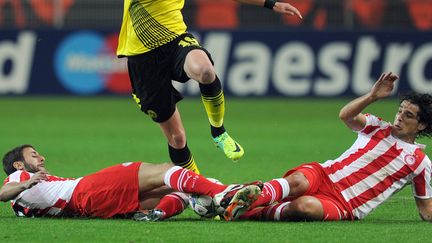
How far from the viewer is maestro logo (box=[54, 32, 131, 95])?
2178 cm

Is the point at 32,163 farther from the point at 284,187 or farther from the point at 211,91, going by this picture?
the point at 284,187

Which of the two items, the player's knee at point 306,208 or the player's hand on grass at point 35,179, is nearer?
the player's hand on grass at point 35,179

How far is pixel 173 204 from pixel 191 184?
0.88ft

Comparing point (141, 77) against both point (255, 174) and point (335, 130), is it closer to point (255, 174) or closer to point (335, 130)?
point (255, 174)

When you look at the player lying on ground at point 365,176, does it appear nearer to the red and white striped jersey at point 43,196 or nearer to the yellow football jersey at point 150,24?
the red and white striped jersey at point 43,196

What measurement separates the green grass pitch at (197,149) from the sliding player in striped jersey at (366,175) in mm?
167

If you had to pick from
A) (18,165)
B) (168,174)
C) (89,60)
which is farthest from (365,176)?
(89,60)

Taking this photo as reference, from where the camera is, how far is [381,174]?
7.91 m

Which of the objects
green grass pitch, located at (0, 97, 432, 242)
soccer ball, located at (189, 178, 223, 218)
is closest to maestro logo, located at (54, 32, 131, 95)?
green grass pitch, located at (0, 97, 432, 242)

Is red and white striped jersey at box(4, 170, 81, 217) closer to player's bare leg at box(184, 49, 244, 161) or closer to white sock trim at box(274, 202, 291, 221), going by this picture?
player's bare leg at box(184, 49, 244, 161)

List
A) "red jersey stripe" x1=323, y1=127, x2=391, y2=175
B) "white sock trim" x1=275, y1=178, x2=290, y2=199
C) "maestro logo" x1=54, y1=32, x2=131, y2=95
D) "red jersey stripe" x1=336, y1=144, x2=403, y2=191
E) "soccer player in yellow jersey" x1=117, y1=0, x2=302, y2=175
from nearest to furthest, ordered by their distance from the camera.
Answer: "white sock trim" x1=275, y1=178, x2=290, y2=199 < "red jersey stripe" x1=336, y1=144, x2=403, y2=191 < "red jersey stripe" x1=323, y1=127, x2=391, y2=175 < "soccer player in yellow jersey" x1=117, y1=0, x2=302, y2=175 < "maestro logo" x1=54, y1=32, x2=131, y2=95

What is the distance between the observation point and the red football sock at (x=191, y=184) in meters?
7.58

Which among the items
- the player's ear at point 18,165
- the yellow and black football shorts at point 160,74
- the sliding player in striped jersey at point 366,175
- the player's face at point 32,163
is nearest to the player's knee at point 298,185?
the sliding player in striped jersey at point 366,175

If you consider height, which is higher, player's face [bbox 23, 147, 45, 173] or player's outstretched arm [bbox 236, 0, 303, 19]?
player's outstretched arm [bbox 236, 0, 303, 19]
